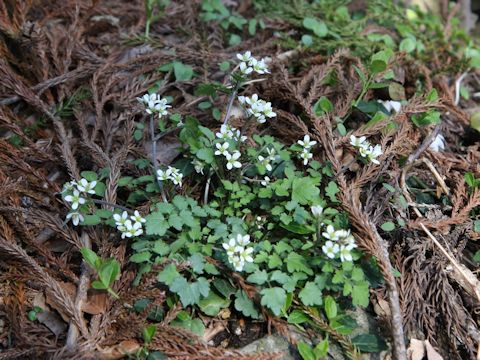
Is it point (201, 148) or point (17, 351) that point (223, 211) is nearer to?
point (201, 148)

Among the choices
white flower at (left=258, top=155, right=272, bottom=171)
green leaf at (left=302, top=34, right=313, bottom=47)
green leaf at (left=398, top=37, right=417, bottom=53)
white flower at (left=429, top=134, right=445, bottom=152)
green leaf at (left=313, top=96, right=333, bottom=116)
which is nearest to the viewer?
white flower at (left=258, top=155, right=272, bottom=171)

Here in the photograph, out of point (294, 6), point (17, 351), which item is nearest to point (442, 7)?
point (294, 6)

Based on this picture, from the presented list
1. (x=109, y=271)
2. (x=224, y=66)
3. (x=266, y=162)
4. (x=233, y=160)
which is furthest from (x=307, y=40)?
(x=109, y=271)

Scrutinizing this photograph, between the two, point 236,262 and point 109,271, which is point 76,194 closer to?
point 109,271

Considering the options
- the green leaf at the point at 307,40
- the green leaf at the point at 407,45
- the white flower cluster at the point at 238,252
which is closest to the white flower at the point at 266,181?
the white flower cluster at the point at 238,252

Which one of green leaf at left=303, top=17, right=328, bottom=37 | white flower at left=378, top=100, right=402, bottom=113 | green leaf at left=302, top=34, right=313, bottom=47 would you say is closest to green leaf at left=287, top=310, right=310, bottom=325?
white flower at left=378, top=100, right=402, bottom=113

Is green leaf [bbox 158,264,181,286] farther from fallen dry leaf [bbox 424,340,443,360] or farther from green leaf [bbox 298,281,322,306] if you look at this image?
fallen dry leaf [bbox 424,340,443,360]

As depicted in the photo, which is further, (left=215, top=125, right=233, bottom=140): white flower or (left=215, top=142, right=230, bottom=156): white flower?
(left=215, top=125, right=233, bottom=140): white flower
